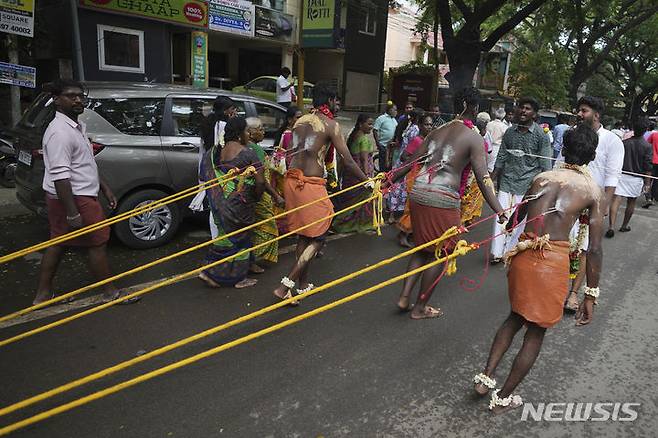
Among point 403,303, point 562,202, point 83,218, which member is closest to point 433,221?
point 403,303

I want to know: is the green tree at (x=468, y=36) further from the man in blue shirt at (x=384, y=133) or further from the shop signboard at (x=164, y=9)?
the shop signboard at (x=164, y=9)

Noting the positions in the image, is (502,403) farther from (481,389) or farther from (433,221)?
(433,221)

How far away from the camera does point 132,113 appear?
4938 millimetres

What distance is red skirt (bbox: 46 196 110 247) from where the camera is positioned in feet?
11.7

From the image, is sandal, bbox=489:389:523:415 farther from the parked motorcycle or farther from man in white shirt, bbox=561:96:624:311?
the parked motorcycle

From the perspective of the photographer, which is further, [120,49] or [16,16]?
[120,49]

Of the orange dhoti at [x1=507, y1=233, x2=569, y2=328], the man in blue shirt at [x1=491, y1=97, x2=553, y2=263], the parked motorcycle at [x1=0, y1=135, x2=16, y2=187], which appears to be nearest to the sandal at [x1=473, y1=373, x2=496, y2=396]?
the orange dhoti at [x1=507, y1=233, x2=569, y2=328]

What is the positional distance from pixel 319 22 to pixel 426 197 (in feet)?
35.8

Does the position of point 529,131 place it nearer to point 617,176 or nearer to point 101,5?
point 617,176

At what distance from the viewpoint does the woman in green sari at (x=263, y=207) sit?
4238 millimetres

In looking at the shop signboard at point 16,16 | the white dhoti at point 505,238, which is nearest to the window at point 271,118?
the white dhoti at point 505,238

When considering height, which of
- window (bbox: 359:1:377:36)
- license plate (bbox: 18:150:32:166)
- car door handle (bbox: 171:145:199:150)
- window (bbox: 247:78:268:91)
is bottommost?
license plate (bbox: 18:150:32:166)

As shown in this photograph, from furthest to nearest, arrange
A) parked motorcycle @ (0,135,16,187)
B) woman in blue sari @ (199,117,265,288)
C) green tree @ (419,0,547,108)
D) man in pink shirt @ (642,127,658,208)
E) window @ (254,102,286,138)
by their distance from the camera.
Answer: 1. green tree @ (419,0,547,108)
2. man in pink shirt @ (642,127,658,208)
3. parked motorcycle @ (0,135,16,187)
4. window @ (254,102,286,138)
5. woman in blue sari @ (199,117,265,288)
